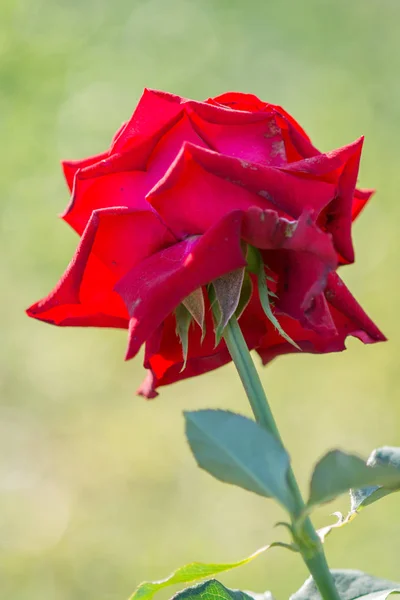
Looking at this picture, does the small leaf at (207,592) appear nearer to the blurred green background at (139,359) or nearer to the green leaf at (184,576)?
the green leaf at (184,576)

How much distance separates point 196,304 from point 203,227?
0.10 feet

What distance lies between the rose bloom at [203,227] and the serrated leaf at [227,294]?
10 millimetres

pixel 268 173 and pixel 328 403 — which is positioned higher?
pixel 268 173

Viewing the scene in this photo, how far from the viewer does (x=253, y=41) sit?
222 cm

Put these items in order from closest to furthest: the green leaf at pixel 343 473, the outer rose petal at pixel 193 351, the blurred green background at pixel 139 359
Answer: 1. the green leaf at pixel 343 473
2. the outer rose petal at pixel 193 351
3. the blurred green background at pixel 139 359

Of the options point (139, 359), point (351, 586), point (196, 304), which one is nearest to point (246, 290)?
point (196, 304)

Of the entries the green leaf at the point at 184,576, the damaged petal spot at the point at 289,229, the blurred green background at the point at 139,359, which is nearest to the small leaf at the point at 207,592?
the green leaf at the point at 184,576

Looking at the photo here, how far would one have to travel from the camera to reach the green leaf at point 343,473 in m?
0.28

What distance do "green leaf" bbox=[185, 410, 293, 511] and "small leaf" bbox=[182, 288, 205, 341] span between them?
55 millimetres

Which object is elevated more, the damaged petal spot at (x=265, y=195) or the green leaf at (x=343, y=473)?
the damaged petal spot at (x=265, y=195)

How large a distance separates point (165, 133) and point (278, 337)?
0.10 metres

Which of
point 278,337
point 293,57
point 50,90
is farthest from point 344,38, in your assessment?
point 278,337

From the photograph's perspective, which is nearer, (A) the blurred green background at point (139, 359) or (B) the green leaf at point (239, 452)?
(B) the green leaf at point (239, 452)

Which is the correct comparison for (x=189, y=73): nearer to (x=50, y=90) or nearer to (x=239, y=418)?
(x=50, y=90)
